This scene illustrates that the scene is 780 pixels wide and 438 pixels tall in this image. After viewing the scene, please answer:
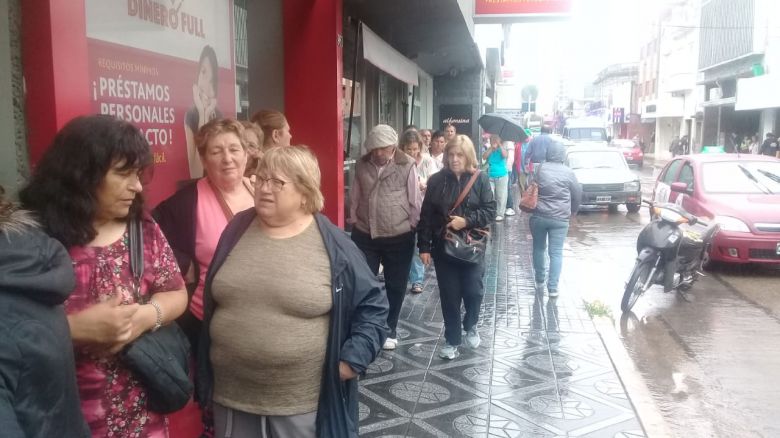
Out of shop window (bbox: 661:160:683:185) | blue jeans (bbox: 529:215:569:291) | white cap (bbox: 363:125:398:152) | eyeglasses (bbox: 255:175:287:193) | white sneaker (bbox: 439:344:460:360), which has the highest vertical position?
white cap (bbox: 363:125:398:152)

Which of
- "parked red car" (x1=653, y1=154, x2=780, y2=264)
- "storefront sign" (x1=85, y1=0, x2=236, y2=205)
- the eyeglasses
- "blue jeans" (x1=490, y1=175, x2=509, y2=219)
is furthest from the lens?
"blue jeans" (x1=490, y1=175, x2=509, y2=219)

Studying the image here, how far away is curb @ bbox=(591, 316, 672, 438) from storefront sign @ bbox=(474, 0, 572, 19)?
200 inches

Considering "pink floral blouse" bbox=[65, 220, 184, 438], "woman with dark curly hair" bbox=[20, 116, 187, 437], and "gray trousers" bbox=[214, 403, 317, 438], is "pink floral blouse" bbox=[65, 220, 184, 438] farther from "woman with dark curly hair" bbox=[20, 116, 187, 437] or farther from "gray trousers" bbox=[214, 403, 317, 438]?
"gray trousers" bbox=[214, 403, 317, 438]

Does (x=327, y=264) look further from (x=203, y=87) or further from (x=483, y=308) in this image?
(x=483, y=308)

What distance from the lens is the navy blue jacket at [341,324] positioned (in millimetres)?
→ 2781

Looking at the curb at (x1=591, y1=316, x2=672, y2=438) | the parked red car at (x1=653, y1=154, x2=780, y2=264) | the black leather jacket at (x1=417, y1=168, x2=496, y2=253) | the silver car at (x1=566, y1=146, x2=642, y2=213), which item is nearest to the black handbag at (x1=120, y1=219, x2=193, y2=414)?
the curb at (x1=591, y1=316, x2=672, y2=438)

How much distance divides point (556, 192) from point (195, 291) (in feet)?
17.7

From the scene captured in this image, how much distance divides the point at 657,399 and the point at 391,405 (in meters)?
1.99

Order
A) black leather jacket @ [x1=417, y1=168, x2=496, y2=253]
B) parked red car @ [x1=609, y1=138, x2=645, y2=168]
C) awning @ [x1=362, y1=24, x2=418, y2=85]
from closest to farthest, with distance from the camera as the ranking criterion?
1. black leather jacket @ [x1=417, y1=168, x2=496, y2=253]
2. awning @ [x1=362, y1=24, x2=418, y2=85]
3. parked red car @ [x1=609, y1=138, x2=645, y2=168]

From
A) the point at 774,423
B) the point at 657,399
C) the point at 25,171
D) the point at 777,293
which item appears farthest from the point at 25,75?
the point at 777,293

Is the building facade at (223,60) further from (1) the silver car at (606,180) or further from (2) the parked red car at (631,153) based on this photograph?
(2) the parked red car at (631,153)

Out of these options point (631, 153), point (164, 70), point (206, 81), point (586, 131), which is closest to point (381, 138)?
point (206, 81)

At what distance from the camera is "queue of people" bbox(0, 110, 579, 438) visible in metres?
1.67

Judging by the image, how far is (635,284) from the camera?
756 cm
